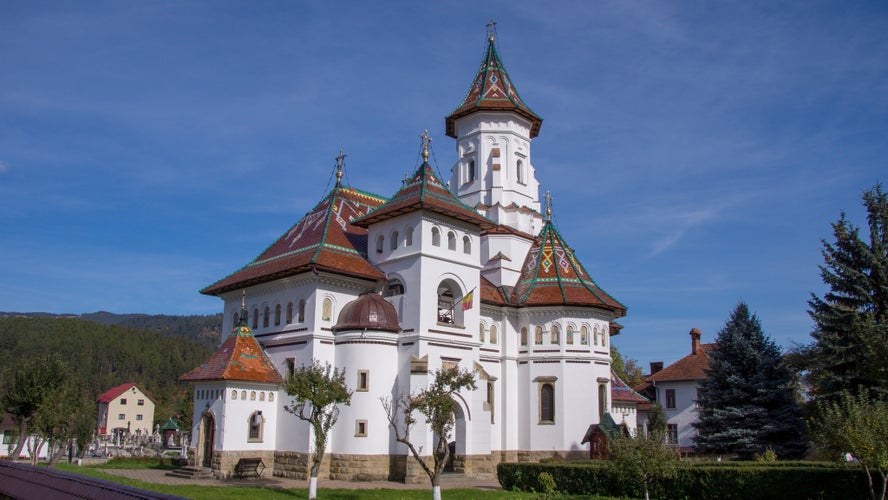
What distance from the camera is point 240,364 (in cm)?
3027

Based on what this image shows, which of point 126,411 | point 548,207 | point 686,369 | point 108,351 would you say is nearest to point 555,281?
point 548,207

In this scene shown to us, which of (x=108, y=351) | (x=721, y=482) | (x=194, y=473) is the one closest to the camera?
(x=721, y=482)

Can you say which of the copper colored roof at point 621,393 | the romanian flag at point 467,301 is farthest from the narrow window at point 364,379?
the copper colored roof at point 621,393

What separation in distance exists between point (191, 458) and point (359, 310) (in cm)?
925

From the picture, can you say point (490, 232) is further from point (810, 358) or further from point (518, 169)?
point (810, 358)

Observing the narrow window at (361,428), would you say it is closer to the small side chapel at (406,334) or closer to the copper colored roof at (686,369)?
the small side chapel at (406,334)

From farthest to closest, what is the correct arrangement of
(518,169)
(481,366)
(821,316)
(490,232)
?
(518,169), (490,232), (481,366), (821,316)

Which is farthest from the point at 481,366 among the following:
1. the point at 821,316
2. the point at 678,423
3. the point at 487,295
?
the point at 678,423

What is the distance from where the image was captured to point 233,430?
96.5ft

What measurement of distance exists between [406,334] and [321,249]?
17.3 ft

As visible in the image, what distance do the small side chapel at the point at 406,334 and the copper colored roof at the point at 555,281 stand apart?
82 mm

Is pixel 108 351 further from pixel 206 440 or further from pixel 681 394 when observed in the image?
pixel 206 440

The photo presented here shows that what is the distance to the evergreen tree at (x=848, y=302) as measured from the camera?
27.8 m

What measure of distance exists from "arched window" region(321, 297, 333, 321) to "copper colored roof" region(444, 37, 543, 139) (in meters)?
17.1
